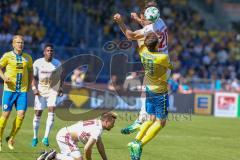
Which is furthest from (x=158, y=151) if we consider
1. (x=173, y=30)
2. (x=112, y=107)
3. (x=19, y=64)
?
(x=173, y=30)

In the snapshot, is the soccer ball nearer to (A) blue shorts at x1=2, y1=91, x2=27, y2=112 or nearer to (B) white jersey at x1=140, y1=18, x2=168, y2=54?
(B) white jersey at x1=140, y1=18, x2=168, y2=54

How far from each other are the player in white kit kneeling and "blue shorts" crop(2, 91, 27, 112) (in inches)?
135

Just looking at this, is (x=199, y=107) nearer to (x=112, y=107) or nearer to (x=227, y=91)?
(x=227, y=91)

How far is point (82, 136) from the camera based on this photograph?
12.0 metres

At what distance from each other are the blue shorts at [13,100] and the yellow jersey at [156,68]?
10.6ft

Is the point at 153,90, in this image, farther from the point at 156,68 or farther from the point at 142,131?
the point at 142,131

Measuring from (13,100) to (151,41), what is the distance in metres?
4.14

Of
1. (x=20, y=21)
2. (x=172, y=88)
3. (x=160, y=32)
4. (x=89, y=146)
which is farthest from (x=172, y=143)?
(x=20, y=21)

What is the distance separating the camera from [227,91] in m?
34.1

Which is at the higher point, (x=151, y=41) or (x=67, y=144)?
(x=151, y=41)

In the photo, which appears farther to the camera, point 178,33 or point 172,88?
point 178,33

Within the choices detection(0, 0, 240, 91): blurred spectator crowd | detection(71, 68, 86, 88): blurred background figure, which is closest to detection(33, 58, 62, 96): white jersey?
detection(71, 68, 86, 88): blurred background figure

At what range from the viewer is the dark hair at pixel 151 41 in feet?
42.5

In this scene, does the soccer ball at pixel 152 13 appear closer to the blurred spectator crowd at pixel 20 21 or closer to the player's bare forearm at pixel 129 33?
the player's bare forearm at pixel 129 33
